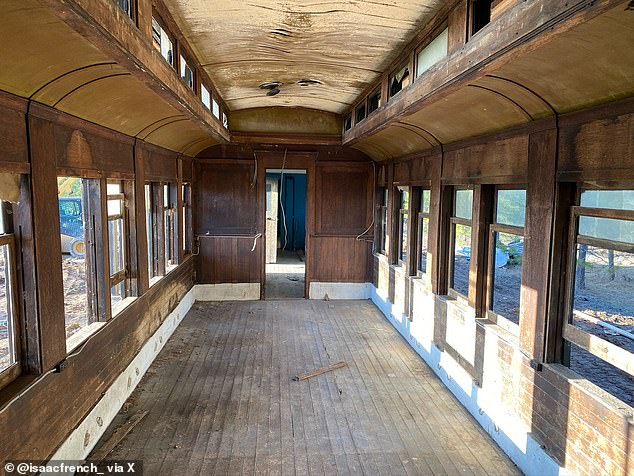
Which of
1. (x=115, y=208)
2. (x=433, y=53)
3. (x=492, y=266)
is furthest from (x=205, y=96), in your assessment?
(x=492, y=266)

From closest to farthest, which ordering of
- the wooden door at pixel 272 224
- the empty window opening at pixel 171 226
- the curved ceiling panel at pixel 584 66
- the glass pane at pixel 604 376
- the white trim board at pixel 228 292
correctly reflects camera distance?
the curved ceiling panel at pixel 584 66, the glass pane at pixel 604 376, the empty window opening at pixel 171 226, the white trim board at pixel 228 292, the wooden door at pixel 272 224

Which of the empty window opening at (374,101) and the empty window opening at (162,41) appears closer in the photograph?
the empty window opening at (162,41)

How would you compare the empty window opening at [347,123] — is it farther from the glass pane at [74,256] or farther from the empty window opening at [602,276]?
the empty window opening at [602,276]

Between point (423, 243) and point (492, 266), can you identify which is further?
point (423, 243)

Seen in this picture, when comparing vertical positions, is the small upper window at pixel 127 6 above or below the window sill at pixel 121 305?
above

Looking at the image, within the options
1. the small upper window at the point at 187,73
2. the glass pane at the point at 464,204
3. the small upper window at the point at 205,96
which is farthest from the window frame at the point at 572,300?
the small upper window at the point at 205,96

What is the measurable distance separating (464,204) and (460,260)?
648mm

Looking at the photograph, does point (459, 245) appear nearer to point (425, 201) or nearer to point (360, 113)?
point (425, 201)

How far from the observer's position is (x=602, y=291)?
9.49 ft

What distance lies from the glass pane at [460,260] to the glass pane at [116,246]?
11.6ft

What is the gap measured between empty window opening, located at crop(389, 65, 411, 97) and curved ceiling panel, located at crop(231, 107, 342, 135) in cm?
319

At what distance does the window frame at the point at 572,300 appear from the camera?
2494 millimetres

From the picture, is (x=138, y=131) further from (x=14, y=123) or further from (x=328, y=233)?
(x=328, y=233)

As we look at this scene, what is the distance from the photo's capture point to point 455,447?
3502 mm
